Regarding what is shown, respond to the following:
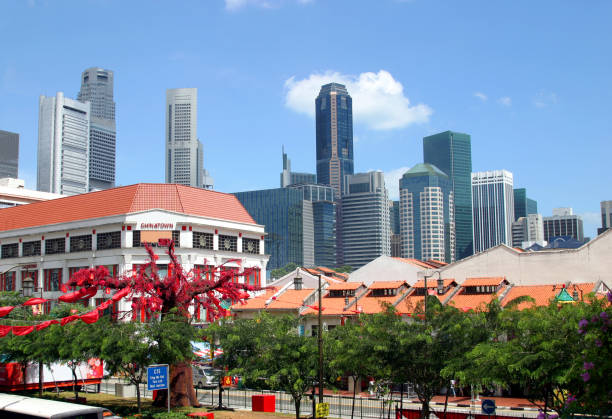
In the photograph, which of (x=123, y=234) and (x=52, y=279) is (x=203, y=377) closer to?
(x=123, y=234)

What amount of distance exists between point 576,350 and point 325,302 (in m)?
43.6

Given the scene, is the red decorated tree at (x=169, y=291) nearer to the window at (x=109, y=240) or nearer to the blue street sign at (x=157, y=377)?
the blue street sign at (x=157, y=377)

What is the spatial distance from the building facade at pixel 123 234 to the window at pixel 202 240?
0.13m

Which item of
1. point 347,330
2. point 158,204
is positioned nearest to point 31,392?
point 347,330

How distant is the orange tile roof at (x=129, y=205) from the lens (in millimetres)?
88562

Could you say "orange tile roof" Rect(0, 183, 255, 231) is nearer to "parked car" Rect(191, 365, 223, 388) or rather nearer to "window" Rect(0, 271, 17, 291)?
"window" Rect(0, 271, 17, 291)

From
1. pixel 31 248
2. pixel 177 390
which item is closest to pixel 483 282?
pixel 177 390

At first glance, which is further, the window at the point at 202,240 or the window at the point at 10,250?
the window at the point at 10,250

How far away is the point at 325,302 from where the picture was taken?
66.9m

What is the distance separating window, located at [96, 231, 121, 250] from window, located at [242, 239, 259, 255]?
18289 millimetres

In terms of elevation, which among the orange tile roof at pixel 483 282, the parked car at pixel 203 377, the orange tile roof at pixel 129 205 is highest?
the orange tile roof at pixel 129 205

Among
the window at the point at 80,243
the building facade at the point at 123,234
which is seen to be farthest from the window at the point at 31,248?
the window at the point at 80,243

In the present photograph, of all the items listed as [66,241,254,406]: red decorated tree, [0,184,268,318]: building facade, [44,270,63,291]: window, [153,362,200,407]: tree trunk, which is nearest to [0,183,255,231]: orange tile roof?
[0,184,268,318]: building facade

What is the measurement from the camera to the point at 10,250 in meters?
97.9
